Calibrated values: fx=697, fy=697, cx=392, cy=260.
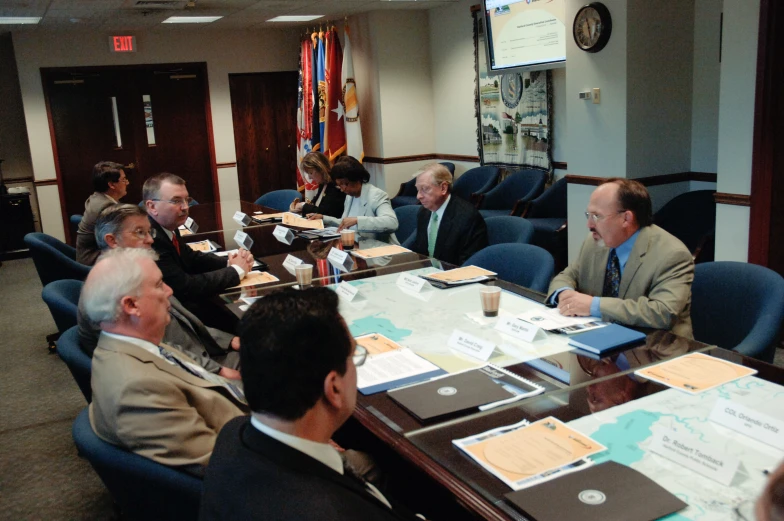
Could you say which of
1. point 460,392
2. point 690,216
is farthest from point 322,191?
point 460,392

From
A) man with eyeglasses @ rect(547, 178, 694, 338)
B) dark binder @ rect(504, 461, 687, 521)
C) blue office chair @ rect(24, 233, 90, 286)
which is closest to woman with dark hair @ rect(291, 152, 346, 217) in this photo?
blue office chair @ rect(24, 233, 90, 286)

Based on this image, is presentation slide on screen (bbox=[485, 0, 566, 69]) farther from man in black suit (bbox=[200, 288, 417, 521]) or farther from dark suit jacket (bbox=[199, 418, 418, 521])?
dark suit jacket (bbox=[199, 418, 418, 521])

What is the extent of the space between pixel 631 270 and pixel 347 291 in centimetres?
107

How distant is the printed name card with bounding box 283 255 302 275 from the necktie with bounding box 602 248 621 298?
4.72 feet

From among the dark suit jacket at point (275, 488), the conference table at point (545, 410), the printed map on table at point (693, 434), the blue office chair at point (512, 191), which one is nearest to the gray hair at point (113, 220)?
the conference table at point (545, 410)

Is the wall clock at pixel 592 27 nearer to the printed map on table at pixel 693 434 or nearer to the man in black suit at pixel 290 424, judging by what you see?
the printed map on table at pixel 693 434

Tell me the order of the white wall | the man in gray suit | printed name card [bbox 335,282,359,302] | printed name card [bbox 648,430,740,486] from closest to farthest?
printed name card [bbox 648,430,740,486], the man in gray suit, printed name card [bbox 335,282,359,302], the white wall

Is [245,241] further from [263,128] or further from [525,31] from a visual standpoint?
[263,128]

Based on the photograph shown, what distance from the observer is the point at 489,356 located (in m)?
2.01

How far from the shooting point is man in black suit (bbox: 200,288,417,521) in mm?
1084

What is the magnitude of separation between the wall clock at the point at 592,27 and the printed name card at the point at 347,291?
3042mm

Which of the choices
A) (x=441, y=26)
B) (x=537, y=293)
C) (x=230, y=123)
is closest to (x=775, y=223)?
(x=537, y=293)

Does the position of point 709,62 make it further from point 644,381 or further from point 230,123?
point 230,123

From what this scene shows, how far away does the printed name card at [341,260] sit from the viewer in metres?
3.24
